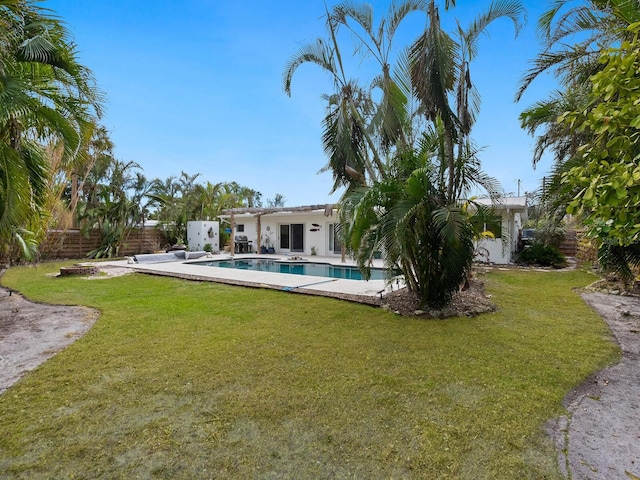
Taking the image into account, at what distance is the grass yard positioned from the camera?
8.76ft

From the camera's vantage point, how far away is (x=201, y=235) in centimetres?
2419

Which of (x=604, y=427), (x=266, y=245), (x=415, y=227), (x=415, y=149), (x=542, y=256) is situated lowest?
(x=604, y=427)

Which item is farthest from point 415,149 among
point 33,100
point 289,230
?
point 289,230

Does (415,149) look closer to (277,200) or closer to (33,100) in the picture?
(33,100)

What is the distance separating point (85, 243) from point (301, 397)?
76.7 feet

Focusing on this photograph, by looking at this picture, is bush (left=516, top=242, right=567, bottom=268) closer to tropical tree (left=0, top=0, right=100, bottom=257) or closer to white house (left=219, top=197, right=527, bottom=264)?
white house (left=219, top=197, right=527, bottom=264)

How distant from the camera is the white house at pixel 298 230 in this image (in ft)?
57.6

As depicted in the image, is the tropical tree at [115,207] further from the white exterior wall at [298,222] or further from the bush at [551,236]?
the bush at [551,236]

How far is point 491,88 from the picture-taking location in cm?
832

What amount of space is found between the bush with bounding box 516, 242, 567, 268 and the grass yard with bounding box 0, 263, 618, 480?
10746 millimetres

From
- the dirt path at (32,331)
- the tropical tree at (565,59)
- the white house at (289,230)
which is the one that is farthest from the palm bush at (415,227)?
the white house at (289,230)

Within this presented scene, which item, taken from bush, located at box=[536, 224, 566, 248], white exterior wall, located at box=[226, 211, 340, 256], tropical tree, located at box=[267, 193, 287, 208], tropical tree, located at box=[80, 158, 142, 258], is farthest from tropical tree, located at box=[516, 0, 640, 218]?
tropical tree, located at box=[267, 193, 287, 208]

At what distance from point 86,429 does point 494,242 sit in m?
17.7

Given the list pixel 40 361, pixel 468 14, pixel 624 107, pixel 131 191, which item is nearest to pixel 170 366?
pixel 40 361
